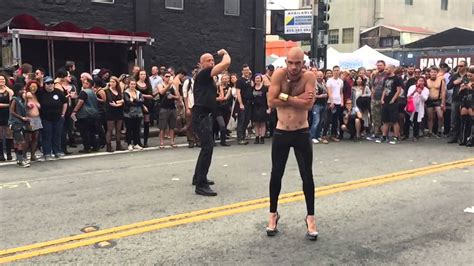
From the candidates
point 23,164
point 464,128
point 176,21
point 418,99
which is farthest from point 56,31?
point 464,128

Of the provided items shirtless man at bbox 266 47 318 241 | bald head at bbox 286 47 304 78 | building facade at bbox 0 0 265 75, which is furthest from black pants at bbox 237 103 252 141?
bald head at bbox 286 47 304 78

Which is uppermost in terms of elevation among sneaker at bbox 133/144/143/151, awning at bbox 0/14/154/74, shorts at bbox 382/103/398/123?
awning at bbox 0/14/154/74

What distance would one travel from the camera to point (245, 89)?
11844 mm

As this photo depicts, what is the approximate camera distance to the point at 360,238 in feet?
15.9

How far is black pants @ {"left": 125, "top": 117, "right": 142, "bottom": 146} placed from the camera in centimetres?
1079

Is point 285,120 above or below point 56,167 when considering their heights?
above

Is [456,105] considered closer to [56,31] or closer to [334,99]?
[334,99]

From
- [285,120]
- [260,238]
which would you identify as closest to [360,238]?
[260,238]

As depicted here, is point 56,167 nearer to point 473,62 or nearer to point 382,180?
point 382,180

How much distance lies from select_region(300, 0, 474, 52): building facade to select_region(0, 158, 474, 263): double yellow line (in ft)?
121

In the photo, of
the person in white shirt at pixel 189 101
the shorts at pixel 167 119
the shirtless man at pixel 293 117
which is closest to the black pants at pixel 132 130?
the shorts at pixel 167 119

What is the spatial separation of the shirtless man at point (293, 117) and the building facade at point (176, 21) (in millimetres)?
11939

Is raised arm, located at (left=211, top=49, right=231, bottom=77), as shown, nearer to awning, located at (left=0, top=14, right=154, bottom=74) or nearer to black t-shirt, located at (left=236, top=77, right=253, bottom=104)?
black t-shirt, located at (left=236, top=77, right=253, bottom=104)

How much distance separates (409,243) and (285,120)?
1.72 metres
